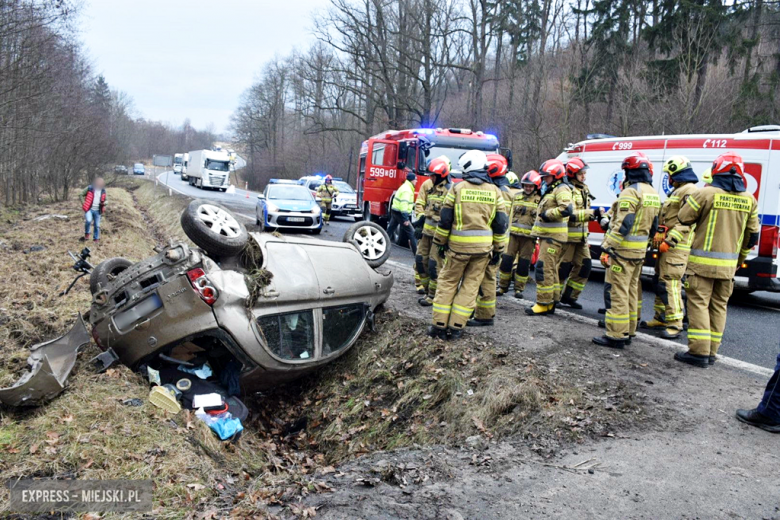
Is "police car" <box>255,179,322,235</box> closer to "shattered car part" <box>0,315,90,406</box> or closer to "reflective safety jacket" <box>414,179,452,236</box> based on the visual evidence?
"reflective safety jacket" <box>414,179,452,236</box>

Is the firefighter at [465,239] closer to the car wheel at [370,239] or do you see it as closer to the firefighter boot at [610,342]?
the firefighter boot at [610,342]

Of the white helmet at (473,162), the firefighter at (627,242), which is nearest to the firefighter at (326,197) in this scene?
the white helmet at (473,162)

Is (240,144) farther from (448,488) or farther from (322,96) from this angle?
(448,488)

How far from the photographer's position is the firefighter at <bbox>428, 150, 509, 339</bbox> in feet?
19.0

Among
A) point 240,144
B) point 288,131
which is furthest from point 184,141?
point 288,131

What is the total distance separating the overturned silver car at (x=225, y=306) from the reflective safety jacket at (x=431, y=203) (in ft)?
8.12

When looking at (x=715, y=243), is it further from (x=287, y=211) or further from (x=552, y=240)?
(x=287, y=211)

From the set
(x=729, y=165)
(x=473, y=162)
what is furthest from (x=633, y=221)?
(x=473, y=162)

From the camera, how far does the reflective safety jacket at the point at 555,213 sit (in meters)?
7.00

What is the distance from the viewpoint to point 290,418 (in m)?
5.68

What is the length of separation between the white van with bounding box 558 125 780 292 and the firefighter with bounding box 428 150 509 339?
473 centimetres

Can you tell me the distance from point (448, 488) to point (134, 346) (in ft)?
9.30

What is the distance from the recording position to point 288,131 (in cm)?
6144

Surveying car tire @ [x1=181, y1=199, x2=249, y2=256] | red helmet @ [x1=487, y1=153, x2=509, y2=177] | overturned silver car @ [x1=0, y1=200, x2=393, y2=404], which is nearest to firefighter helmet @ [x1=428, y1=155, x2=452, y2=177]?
red helmet @ [x1=487, y1=153, x2=509, y2=177]
